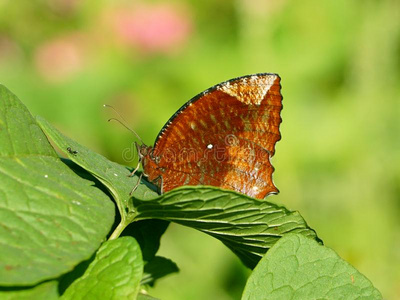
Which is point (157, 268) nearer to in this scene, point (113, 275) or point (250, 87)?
point (113, 275)

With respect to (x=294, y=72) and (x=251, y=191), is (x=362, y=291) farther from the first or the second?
(x=294, y=72)

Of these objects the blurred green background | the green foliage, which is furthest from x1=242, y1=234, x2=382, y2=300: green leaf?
the blurred green background

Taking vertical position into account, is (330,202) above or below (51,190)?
above

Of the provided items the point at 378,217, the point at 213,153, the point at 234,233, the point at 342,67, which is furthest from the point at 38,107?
the point at 234,233

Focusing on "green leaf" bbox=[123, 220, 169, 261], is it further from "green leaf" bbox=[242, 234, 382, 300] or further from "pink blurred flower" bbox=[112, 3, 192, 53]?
"pink blurred flower" bbox=[112, 3, 192, 53]

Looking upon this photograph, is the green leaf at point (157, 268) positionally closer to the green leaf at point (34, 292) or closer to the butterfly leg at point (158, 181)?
the green leaf at point (34, 292)
